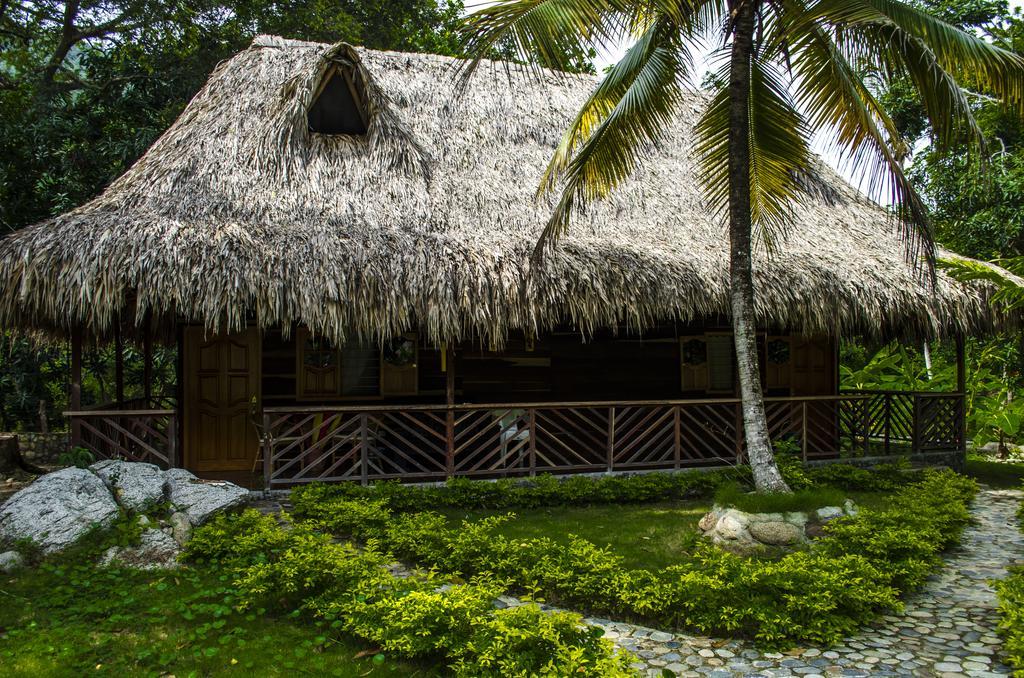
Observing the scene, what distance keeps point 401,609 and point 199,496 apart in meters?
3.18

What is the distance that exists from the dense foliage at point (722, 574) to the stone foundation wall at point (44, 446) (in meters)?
9.14

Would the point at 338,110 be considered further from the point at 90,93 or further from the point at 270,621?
the point at 270,621

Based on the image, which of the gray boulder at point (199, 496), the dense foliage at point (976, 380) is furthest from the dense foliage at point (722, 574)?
the dense foliage at point (976, 380)

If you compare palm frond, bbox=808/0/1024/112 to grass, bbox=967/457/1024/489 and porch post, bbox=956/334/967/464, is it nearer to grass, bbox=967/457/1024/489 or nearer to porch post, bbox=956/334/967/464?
porch post, bbox=956/334/967/464

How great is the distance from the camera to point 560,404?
Answer: 357 inches

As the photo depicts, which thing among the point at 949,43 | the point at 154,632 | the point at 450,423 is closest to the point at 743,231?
the point at 949,43

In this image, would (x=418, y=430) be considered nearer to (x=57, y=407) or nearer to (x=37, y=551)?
(x=37, y=551)

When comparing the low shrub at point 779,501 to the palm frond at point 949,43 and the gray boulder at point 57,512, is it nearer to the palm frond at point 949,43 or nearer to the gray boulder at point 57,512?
the palm frond at point 949,43

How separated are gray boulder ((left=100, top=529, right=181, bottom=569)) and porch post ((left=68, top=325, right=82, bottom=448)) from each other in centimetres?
244

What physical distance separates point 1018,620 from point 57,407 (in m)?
17.6

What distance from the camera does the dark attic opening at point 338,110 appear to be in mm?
10266

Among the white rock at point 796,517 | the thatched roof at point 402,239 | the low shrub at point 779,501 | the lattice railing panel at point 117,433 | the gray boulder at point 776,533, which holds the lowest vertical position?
the gray boulder at point 776,533

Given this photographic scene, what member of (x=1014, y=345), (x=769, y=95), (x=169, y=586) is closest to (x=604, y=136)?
(x=769, y=95)

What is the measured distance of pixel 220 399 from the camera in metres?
9.77
